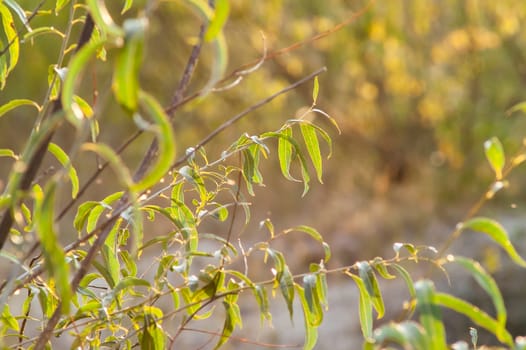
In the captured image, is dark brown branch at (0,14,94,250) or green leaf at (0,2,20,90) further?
green leaf at (0,2,20,90)

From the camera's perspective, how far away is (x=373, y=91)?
16.1 feet

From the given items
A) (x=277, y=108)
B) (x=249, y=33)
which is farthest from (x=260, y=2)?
(x=277, y=108)

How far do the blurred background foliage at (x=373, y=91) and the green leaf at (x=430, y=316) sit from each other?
140 inches

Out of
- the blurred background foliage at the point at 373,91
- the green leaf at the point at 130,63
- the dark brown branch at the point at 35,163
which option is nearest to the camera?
the green leaf at the point at 130,63

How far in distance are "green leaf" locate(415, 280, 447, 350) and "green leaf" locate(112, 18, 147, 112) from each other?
23cm

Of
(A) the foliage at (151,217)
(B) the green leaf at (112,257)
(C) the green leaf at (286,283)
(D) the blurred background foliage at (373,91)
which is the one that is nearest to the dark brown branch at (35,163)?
(A) the foliage at (151,217)

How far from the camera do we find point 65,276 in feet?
1.93

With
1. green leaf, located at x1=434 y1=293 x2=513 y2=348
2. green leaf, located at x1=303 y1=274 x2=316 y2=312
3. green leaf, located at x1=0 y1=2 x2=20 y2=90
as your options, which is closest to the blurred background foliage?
green leaf, located at x1=0 y1=2 x2=20 y2=90

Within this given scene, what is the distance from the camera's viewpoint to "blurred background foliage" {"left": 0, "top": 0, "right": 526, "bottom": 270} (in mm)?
4363

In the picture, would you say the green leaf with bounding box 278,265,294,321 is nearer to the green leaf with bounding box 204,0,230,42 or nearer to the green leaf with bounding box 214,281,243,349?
the green leaf with bounding box 214,281,243,349

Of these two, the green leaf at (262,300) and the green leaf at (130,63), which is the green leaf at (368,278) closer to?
the green leaf at (262,300)

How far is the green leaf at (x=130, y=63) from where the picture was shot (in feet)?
1.76

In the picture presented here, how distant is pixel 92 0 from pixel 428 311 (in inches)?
12.7

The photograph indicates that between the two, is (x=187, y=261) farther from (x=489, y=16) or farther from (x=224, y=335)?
(x=489, y=16)
